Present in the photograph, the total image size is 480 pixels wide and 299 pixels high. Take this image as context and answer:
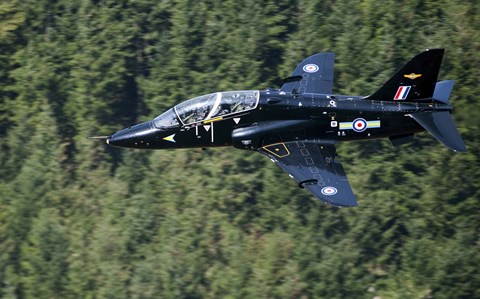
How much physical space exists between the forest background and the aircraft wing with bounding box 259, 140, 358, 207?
10420 millimetres

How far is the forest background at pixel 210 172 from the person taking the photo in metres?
47.8

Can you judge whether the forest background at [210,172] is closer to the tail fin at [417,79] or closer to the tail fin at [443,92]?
the tail fin at [443,92]

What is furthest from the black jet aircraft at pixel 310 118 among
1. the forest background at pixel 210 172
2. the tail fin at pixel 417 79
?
the forest background at pixel 210 172

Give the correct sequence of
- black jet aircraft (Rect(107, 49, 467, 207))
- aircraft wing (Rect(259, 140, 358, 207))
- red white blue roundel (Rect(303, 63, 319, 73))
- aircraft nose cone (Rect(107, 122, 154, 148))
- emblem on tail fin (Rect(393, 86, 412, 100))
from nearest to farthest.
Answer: aircraft wing (Rect(259, 140, 358, 207)) → black jet aircraft (Rect(107, 49, 467, 207)) → emblem on tail fin (Rect(393, 86, 412, 100)) → aircraft nose cone (Rect(107, 122, 154, 148)) → red white blue roundel (Rect(303, 63, 319, 73))

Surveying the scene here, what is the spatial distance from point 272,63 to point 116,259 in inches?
515

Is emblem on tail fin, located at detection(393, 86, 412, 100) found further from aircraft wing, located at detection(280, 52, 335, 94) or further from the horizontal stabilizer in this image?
aircraft wing, located at detection(280, 52, 335, 94)

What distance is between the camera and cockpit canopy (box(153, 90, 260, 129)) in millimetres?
32781

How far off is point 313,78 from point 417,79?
12.9ft

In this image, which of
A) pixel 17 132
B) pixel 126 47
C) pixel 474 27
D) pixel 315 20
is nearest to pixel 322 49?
→ pixel 315 20

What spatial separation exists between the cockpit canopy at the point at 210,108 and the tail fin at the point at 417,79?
14.1ft

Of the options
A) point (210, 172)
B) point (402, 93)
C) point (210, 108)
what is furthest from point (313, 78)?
point (210, 172)

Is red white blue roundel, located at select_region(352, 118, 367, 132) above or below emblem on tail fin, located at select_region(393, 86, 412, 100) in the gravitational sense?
below

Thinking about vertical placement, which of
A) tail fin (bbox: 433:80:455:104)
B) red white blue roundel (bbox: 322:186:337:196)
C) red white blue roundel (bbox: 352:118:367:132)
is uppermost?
tail fin (bbox: 433:80:455:104)

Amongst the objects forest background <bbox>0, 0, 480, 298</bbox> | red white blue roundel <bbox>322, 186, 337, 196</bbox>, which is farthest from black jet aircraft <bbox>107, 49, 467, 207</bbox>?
forest background <bbox>0, 0, 480, 298</bbox>
